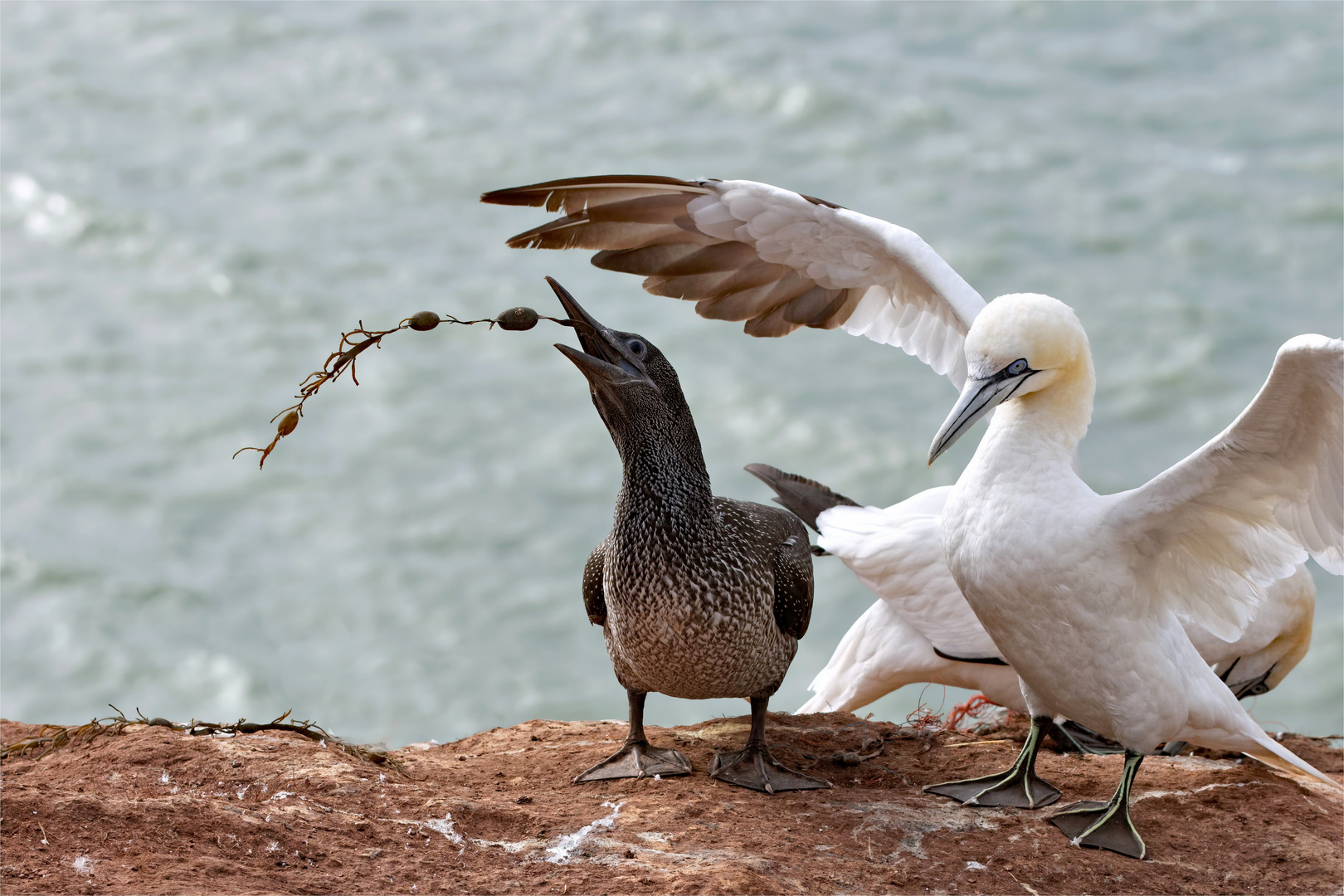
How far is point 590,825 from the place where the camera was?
12.8 ft

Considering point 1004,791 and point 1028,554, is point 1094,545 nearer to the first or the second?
point 1028,554

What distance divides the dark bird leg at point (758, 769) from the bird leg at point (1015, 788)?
0.45m

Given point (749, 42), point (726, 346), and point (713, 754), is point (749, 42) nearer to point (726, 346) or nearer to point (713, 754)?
point (726, 346)

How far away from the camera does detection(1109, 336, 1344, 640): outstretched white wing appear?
143 inches

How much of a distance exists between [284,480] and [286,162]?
197 inches

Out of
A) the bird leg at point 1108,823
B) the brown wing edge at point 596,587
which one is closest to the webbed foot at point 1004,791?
the bird leg at point 1108,823

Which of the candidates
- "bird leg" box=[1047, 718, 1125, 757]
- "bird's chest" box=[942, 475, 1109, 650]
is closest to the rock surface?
"bird leg" box=[1047, 718, 1125, 757]

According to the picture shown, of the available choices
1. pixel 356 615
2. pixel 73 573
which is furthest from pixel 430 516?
pixel 73 573

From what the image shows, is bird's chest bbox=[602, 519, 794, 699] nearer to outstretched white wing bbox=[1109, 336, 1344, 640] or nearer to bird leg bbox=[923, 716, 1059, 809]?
bird leg bbox=[923, 716, 1059, 809]

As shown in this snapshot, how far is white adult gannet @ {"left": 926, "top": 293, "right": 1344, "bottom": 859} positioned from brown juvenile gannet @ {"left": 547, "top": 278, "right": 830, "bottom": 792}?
2.33ft

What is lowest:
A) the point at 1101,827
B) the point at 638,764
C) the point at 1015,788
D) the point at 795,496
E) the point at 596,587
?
the point at 1101,827

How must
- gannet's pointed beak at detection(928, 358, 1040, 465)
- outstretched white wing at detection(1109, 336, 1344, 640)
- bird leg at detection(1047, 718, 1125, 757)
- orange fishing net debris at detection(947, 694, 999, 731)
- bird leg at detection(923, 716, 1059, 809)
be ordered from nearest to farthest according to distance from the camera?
1. outstretched white wing at detection(1109, 336, 1344, 640)
2. gannet's pointed beak at detection(928, 358, 1040, 465)
3. bird leg at detection(923, 716, 1059, 809)
4. bird leg at detection(1047, 718, 1125, 757)
5. orange fishing net debris at detection(947, 694, 999, 731)

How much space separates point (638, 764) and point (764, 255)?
2.05 meters

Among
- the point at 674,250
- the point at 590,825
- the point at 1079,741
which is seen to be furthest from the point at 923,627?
the point at 590,825
